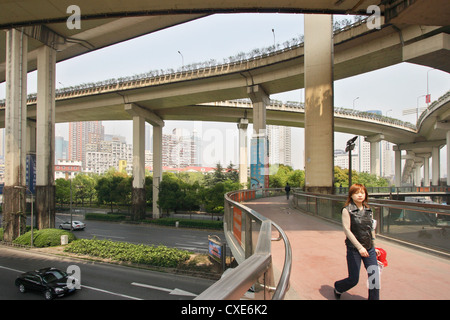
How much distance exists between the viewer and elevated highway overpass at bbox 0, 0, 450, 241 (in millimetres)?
12398

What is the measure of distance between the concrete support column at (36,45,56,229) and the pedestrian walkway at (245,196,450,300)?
90.0 ft

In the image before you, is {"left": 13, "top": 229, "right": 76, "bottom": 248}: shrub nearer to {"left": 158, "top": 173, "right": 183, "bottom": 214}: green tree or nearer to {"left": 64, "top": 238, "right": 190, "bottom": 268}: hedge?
{"left": 64, "top": 238, "right": 190, "bottom": 268}: hedge

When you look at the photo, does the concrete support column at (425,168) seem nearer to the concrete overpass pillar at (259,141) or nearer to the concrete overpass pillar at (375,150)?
the concrete overpass pillar at (375,150)

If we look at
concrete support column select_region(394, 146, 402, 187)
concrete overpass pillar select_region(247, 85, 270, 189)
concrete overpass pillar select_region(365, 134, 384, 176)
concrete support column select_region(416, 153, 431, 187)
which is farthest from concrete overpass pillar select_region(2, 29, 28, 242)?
concrete support column select_region(416, 153, 431, 187)

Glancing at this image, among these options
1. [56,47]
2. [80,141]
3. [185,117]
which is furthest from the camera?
[80,141]

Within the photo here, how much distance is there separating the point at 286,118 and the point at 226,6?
34.1 meters

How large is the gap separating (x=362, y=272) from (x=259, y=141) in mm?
25021

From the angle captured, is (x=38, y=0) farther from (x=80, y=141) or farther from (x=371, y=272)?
(x=80, y=141)

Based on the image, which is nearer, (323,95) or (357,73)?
(323,95)

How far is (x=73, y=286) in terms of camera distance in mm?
15422

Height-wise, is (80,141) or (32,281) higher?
(80,141)

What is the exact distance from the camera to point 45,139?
85.7 feet

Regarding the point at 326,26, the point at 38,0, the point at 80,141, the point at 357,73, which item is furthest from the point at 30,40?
the point at 80,141

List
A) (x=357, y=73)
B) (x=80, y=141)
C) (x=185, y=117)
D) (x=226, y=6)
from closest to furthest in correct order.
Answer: (x=226, y=6) < (x=357, y=73) < (x=185, y=117) < (x=80, y=141)
